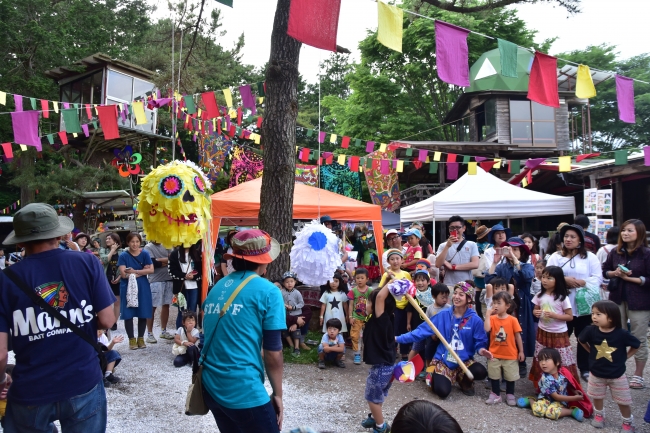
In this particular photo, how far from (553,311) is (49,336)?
13.3 ft

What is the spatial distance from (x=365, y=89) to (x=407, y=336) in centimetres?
1871

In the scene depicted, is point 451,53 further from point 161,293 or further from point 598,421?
point 161,293

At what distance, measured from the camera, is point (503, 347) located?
4.29 meters

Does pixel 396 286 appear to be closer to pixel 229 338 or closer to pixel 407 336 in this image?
pixel 407 336

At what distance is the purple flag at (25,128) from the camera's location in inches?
302

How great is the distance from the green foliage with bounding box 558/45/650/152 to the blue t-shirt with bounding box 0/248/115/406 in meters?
25.9

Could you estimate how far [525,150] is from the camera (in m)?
16.8

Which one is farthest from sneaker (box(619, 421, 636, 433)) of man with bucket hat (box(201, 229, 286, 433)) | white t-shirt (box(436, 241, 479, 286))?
man with bucket hat (box(201, 229, 286, 433))

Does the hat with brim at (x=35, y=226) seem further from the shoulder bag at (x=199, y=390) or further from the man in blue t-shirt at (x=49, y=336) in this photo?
the shoulder bag at (x=199, y=390)

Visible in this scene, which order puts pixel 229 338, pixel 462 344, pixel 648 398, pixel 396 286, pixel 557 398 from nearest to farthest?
pixel 229 338 < pixel 396 286 < pixel 557 398 < pixel 648 398 < pixel 462 344

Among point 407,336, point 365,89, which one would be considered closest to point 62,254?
point 407,336

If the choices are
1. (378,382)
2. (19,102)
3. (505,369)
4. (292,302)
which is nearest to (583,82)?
(505,369)

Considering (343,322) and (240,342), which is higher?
(240,342)

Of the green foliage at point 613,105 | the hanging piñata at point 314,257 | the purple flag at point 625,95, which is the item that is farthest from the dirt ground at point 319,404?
the green foliage at point 613,105
